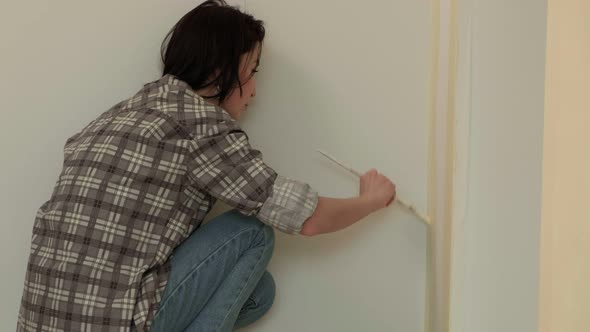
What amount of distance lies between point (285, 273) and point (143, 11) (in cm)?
62

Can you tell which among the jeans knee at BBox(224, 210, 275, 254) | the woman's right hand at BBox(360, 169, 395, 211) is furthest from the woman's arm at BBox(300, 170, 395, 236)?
the jeans knee at BBox(224, 210, 275, 254)

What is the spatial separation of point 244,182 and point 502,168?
42 cm

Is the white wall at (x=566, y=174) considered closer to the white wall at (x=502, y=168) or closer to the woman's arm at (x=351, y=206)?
the white wall at (x=502, y=168)

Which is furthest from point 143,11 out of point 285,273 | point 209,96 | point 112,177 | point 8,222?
point 285,273

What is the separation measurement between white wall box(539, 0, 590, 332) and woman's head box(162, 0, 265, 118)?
542 mm

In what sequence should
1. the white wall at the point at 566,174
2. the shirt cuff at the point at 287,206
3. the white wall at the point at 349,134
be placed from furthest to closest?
the white wall at the point at 349,134
the shirt cuff at the point at 287,206
the white wall at the point at 566,174

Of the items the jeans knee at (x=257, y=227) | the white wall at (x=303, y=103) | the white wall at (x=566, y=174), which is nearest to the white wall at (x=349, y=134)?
the white wall at (x=303, y=103)

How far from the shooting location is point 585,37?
0.89 m

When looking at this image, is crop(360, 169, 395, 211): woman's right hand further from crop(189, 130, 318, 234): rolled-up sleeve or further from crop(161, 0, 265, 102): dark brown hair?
crop(161, 0, 265, 102): dark brown hair

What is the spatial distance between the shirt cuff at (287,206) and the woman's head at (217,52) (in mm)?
237

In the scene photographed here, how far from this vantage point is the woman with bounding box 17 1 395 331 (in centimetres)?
98

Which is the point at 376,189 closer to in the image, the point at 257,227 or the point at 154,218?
the point at 257,227

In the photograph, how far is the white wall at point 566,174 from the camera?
0.90m

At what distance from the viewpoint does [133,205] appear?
99 cm
